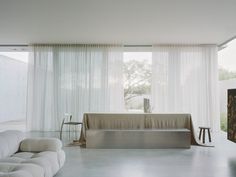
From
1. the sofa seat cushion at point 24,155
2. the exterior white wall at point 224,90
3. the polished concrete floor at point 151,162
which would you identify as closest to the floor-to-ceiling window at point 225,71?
Answer: the exterior white wall at point 224,90

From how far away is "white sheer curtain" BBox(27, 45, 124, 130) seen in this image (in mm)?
6809

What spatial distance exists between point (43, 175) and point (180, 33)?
4.60 m

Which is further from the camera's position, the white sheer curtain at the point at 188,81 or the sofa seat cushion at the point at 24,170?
the white sheer curtain at the point at 188,81

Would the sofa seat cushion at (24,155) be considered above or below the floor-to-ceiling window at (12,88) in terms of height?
below

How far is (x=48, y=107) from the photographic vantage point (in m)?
6.83

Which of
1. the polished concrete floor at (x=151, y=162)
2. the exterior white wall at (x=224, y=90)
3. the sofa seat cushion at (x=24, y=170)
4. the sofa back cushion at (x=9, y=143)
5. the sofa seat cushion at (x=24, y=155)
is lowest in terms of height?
the polished concrete floor at (x=151, y=162)

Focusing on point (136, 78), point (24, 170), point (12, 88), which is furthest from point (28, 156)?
point (12, 88)

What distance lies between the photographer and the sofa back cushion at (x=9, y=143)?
98.0 inches

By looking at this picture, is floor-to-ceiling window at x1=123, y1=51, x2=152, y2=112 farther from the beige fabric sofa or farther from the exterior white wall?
the beige fabric sofa

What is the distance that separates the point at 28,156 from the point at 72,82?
4.40 m

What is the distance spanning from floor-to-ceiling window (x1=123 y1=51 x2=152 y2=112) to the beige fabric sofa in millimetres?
4805

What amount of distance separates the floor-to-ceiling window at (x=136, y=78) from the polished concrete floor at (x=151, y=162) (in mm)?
3215

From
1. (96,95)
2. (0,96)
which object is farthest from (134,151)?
(0,96)

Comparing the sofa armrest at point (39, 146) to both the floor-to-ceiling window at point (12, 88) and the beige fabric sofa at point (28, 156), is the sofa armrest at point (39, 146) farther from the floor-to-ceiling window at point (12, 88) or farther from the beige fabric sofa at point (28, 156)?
the floor-to-ceiling window at point (12, 88)
